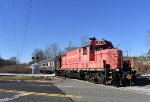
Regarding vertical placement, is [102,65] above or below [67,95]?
above

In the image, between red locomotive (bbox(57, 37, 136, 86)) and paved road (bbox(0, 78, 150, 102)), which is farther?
red locomotive (bbox(57, 37, 136, 86))

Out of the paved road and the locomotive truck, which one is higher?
the locomotive truck

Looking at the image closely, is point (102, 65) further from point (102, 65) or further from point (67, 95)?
point (67, 95)

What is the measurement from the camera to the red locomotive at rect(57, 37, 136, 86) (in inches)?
1054

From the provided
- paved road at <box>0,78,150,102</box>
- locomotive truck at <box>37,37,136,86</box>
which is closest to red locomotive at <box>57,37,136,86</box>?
locomotive truck at <box>37,37,136,86</box>

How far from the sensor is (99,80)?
28750mm

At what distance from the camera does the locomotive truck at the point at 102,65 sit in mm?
26766

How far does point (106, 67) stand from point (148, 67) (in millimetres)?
22621

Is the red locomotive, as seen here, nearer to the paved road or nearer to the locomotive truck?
the locomotive truck

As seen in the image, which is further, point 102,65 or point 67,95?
point 102,65

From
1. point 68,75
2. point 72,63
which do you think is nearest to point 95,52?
point 72,63

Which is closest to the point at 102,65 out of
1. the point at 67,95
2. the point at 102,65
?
the point at 102,65

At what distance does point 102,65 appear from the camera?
92.4 ft

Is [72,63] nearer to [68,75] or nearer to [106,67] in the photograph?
[68,75]
